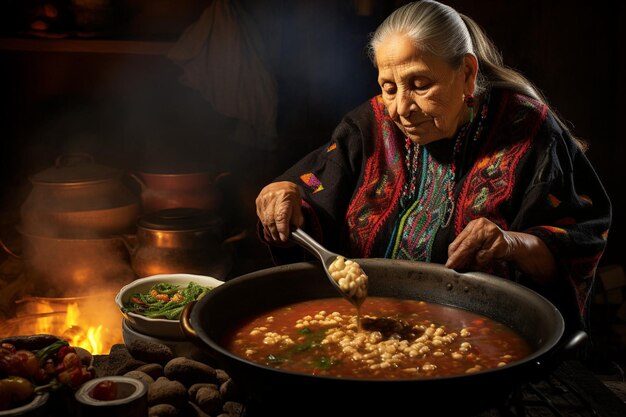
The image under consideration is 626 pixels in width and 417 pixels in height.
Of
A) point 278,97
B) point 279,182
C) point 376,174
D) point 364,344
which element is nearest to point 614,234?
point 278,97

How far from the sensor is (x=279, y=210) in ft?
8.82

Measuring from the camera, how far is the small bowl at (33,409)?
6.35 feet

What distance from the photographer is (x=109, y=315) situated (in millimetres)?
4414

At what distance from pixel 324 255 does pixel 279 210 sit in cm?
38

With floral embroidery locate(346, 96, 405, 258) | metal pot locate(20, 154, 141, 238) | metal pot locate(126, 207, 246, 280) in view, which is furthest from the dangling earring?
metal pot locate(20, 154, 141, 238)

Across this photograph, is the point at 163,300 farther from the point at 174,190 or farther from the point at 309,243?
the point at 174,190

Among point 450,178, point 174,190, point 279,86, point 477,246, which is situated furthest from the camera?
point 279,86

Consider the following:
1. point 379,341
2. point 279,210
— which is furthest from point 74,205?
point 379,341

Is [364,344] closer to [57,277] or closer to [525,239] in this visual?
[525,239]

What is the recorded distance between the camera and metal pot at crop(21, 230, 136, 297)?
4383mm

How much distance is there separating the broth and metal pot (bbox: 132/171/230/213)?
2.54 metres

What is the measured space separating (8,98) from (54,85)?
357mm

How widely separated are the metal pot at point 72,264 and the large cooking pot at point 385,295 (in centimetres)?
235

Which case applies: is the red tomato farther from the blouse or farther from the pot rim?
the blouse
